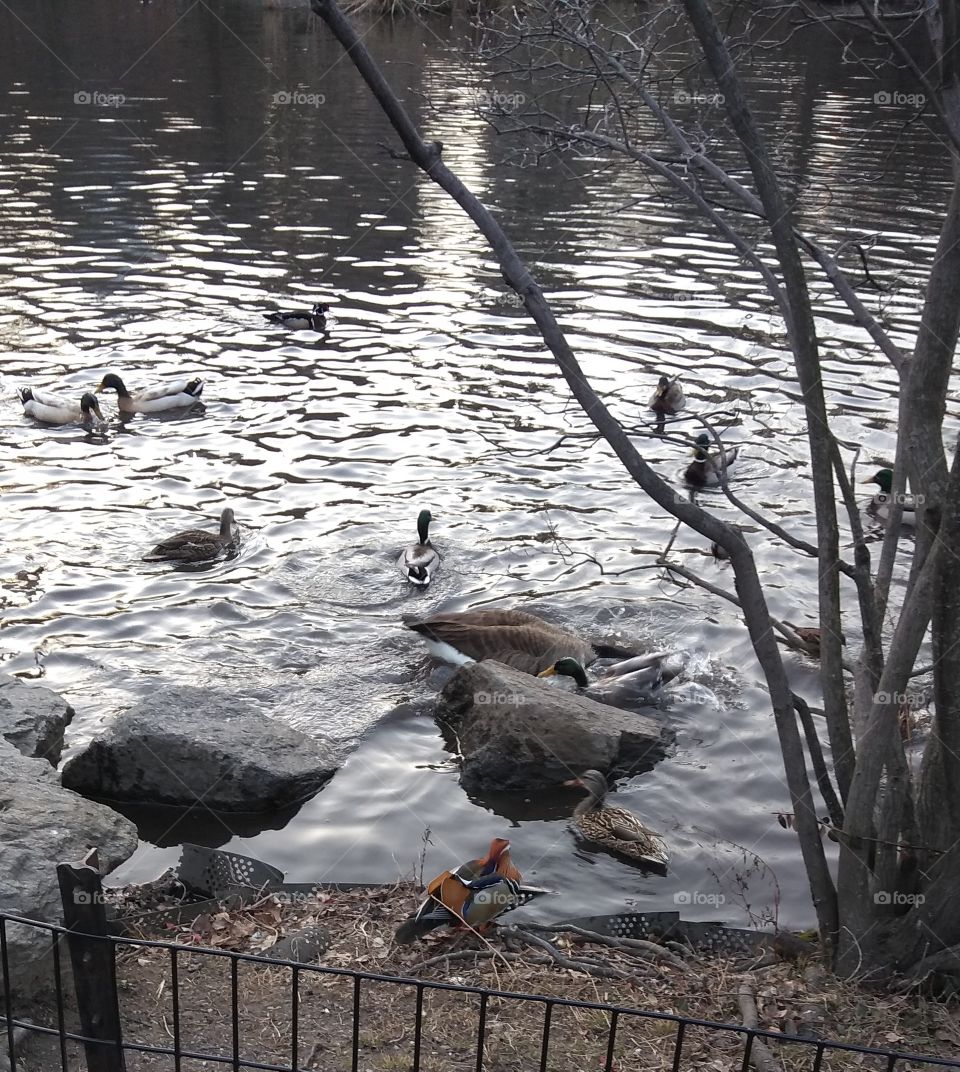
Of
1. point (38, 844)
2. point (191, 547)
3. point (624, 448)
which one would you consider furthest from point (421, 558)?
point (624, 448)

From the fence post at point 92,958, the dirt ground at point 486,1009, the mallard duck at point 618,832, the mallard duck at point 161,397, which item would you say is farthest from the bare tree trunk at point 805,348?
the mallard duck at point 161,397

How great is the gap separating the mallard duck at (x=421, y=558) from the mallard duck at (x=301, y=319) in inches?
263

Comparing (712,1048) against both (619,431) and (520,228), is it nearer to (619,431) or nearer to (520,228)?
(619,431)

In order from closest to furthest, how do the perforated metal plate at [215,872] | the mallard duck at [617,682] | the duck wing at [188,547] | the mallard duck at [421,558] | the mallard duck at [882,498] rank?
1. the perforated metal plate at [215,872]
2. the mallard duck at [617,682]
3. the mallard duck at [421,558]
4. the duck wing at [188,547]
5. the mallard duck at [882,498]

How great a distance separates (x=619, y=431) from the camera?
15.6ft

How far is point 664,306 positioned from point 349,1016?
1481 cm

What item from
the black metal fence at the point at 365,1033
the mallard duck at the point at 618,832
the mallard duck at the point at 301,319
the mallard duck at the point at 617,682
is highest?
the mallard duck at the point at 301,319

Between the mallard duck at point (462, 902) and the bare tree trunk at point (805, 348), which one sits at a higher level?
the bare tree trunk at point (805, 348)

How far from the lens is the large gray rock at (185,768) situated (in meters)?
7.77

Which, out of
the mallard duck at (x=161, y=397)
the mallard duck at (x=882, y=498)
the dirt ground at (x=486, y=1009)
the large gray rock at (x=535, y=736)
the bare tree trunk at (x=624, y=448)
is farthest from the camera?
the mallard duck at (x=161, y=397)

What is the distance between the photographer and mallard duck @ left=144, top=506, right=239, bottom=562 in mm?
11055

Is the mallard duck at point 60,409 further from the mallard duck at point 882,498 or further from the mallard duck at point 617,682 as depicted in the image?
the mallard duck at point 882,498

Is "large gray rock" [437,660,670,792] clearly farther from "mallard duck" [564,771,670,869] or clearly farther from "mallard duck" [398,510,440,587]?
"mallard duck" [398,510,440,587]

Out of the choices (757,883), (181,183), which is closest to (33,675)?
(757,883)
